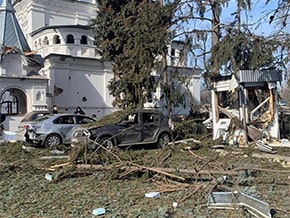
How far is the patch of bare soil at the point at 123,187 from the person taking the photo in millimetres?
6562

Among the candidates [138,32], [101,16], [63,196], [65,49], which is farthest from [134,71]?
[65,49]

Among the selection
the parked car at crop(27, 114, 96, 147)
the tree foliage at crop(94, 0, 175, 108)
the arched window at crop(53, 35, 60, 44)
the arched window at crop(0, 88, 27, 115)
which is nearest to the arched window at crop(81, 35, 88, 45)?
the arched window at crop(53, 35, 60, 44)

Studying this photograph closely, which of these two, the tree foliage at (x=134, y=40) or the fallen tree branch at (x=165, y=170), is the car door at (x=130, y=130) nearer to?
the tree foliage at (x=134, y=40)

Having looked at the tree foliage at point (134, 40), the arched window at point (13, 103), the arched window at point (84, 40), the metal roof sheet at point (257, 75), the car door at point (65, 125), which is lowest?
the car door at point (65, 125)

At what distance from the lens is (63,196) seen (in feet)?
25.1

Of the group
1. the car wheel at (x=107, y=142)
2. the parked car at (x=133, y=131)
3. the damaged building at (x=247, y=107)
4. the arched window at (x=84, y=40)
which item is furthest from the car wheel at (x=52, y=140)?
the arched window at (x=84, y=40)

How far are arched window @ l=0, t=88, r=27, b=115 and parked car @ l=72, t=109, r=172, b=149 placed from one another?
765 inches

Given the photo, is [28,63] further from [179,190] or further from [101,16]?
[179,190]

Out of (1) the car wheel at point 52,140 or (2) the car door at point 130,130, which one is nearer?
(2) the car door at point 130,130

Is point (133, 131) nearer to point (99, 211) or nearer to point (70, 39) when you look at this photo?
point (99, 211)

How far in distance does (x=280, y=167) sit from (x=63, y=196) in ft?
20.3

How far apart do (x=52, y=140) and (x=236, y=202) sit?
12513 mm

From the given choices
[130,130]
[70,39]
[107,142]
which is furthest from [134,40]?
[70,39]

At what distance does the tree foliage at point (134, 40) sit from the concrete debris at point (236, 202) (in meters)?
14.0
